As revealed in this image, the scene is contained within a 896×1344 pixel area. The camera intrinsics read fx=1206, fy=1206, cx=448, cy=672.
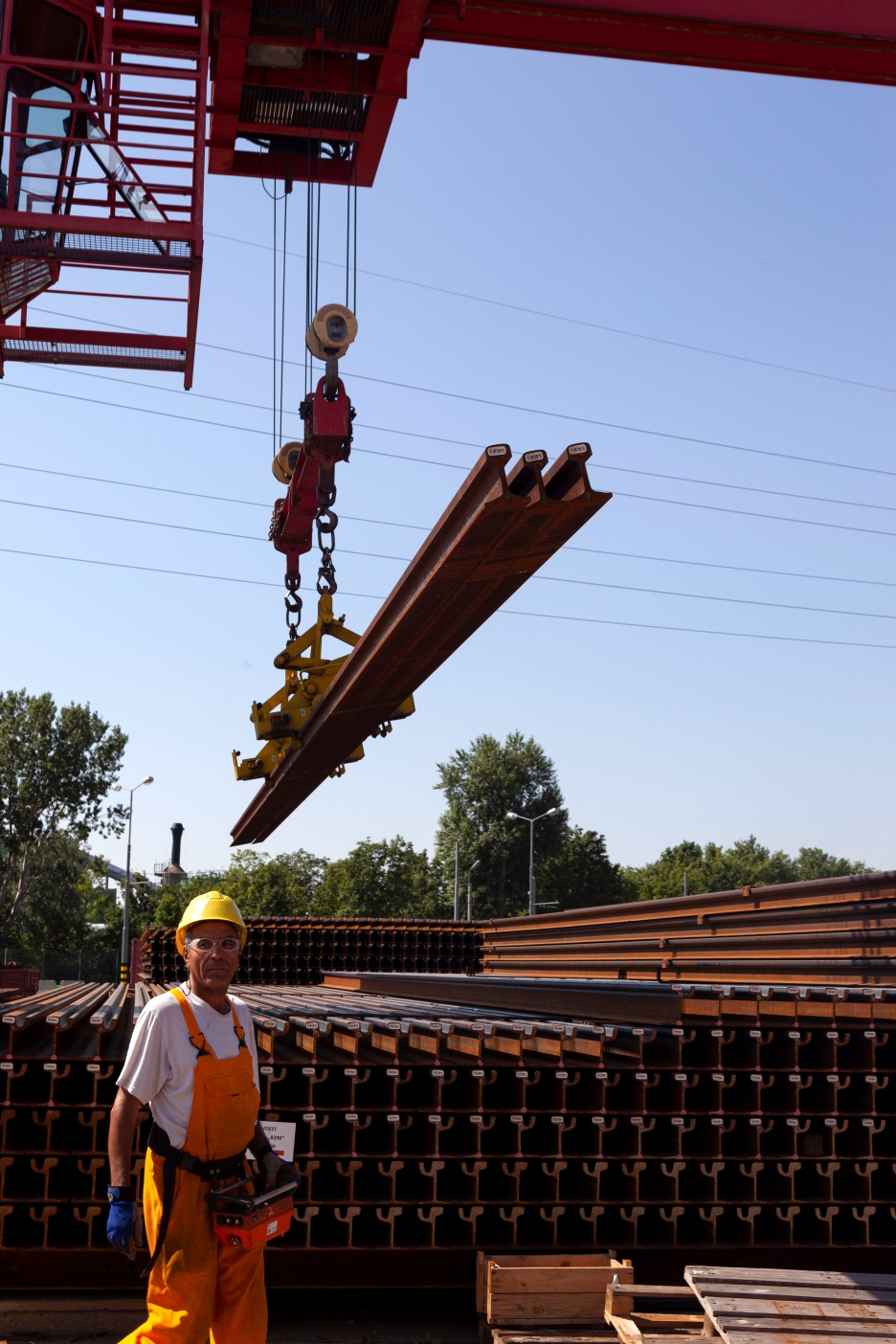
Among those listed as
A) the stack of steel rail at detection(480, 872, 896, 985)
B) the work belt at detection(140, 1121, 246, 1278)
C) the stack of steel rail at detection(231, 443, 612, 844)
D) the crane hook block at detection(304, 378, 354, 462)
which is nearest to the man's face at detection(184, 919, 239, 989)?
the work belt at detection(140, 1121, 246, 1278)

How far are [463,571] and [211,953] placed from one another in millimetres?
2505

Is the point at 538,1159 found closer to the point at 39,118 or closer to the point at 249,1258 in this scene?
the point at 249,1258

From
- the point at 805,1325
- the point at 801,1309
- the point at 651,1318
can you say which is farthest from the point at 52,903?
the point at 805,1325

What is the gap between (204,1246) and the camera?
14.6 feet

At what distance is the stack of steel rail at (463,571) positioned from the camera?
5.48 meters

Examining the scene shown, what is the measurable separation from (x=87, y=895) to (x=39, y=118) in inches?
3079

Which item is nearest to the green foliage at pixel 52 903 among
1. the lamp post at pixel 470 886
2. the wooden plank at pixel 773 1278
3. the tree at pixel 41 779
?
the tree at pixel 41 779

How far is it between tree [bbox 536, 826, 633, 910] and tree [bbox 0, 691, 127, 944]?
30250mm

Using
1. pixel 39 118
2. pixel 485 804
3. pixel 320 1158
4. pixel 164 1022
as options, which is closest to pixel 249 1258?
pixel 164 1022

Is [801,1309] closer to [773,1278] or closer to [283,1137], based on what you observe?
[773,1278]

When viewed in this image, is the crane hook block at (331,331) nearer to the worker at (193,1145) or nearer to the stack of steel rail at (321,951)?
the worker at (193,1145)

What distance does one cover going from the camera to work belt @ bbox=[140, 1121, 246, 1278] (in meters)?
4.38

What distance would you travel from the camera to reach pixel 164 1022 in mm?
4504

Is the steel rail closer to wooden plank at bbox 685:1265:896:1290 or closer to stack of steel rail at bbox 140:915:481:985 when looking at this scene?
stack of steel rail at bbox 140:915:481:985
